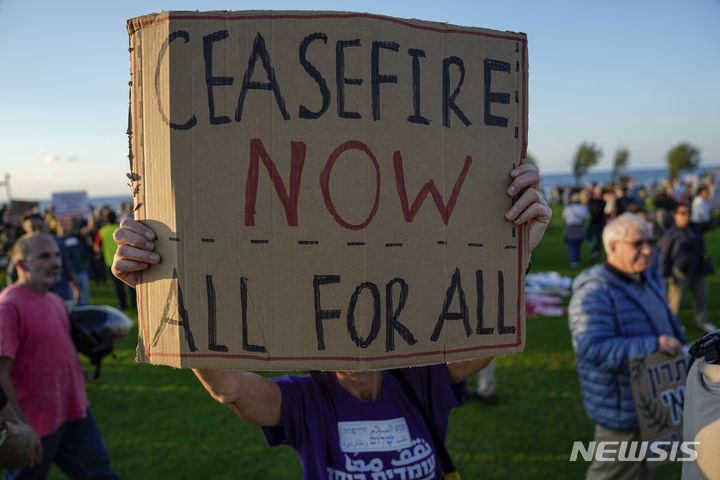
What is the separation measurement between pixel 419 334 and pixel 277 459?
375 centimetres

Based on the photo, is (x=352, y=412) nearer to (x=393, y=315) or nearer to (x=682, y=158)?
(x=393, y=315)

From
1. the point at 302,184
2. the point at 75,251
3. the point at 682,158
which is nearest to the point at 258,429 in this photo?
the point at 302,184

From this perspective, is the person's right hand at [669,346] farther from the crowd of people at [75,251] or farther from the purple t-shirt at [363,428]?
the crowd of people at [75,251]

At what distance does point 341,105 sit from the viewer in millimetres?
1271

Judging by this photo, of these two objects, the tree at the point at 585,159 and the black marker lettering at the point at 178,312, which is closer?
the black marker lettering at the point at 178,312

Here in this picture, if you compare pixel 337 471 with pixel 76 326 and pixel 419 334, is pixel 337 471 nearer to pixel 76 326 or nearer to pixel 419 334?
pixel 419 334

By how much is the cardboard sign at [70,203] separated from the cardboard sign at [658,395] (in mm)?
12703

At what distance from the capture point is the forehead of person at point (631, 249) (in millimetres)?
3221

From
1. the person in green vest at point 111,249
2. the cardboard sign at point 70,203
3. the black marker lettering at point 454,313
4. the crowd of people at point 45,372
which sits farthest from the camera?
the cardboard sign at point 70,203

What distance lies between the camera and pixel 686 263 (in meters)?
7.57

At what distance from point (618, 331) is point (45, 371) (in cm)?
388

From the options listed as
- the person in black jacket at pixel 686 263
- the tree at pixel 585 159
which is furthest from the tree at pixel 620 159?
the person in black jacket at pixel 686 263

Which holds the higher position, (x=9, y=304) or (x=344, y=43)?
(x=344, y=43)

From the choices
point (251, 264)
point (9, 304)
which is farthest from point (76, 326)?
point (251, 264)
